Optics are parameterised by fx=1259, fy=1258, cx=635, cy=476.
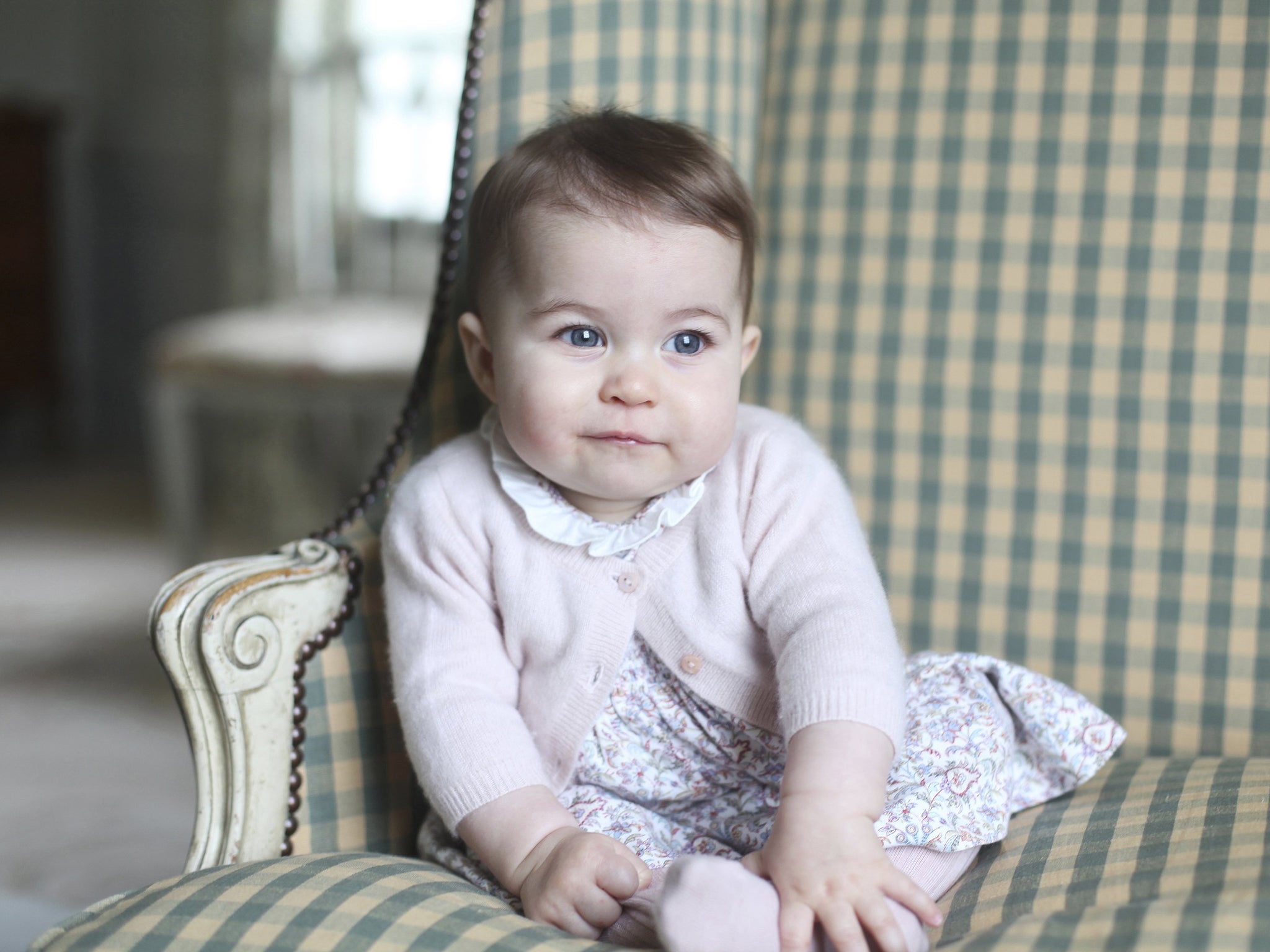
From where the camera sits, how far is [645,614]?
37.5 inches

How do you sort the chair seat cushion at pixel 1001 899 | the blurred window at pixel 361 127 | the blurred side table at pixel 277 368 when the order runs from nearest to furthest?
the chair seat cushion at pixel 1001 899, the blurred side table at pixel 277 368, the blurred window at pixel 361 127

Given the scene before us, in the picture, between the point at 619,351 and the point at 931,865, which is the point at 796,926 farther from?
the point at 619,351

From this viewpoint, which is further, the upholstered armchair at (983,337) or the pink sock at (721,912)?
the upholstered armchair at (983,337)

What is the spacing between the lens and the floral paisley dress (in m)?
0.91

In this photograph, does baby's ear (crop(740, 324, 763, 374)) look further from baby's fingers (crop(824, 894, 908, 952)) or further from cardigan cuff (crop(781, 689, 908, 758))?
baby's fingers (crop(824, 894, 908, 952))

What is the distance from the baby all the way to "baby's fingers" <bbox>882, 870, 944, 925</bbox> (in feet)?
0.08

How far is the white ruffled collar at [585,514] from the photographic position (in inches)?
37.2

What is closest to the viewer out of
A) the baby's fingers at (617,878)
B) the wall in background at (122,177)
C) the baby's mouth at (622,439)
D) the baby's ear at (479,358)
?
the baby's fingers at (617,878)

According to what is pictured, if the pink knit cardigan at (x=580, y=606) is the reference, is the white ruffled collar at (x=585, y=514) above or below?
above

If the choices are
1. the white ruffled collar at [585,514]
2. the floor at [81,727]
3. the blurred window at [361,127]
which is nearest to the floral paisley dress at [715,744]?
the white ruffled collar at [585,514]

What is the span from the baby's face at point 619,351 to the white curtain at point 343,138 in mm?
2458

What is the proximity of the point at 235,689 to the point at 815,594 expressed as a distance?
1.40ft

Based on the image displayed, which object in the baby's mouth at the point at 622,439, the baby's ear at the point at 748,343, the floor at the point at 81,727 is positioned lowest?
the floor at the point at 81,727

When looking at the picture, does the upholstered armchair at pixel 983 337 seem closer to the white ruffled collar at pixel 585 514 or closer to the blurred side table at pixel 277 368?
the white ruffled collar at pixel 585 514
